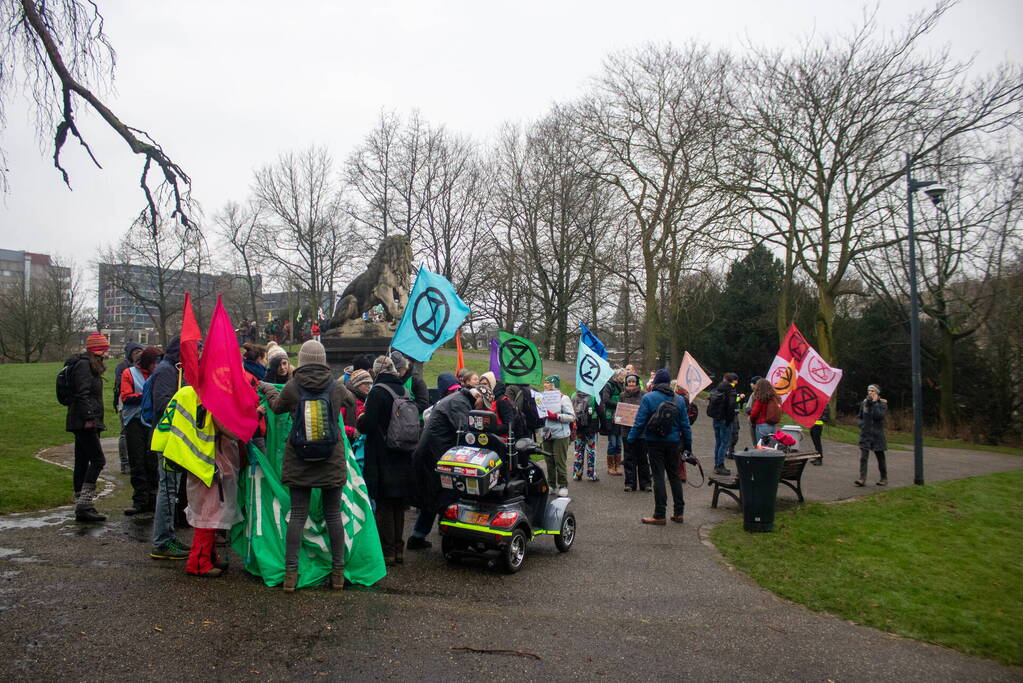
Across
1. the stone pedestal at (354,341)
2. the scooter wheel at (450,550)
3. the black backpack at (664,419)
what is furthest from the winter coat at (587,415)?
the stone pedestal at (354,341)

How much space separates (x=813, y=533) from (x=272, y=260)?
142 feet

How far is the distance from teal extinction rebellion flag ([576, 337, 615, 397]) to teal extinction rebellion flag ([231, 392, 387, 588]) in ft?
19.6

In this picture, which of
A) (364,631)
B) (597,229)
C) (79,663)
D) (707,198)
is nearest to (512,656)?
(364,631)

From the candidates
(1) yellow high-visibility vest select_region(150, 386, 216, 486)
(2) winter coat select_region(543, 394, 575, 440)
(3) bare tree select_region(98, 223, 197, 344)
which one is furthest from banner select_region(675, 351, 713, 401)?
(3) bare tree select_region(98, 223, 197, 344)

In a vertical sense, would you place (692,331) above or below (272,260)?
below

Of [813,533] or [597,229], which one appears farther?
[597,229]

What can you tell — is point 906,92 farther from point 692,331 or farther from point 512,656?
point 512,656

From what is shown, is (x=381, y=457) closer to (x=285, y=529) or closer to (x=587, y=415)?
(x=285, y=529)

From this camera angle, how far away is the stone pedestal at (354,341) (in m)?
21.8

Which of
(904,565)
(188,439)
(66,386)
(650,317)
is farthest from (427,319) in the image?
(650,317)

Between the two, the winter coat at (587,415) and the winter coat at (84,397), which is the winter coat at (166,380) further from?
the winter coat at (587,415)

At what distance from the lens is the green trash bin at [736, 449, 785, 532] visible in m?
8.21

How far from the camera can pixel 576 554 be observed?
709 cm

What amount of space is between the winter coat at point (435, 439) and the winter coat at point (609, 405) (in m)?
5.39
